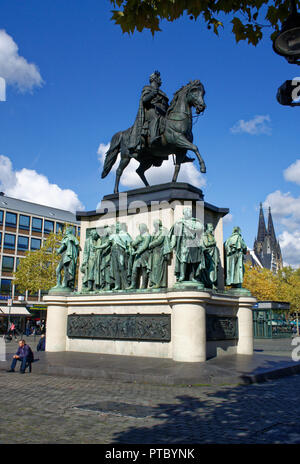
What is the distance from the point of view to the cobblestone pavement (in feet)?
19.3

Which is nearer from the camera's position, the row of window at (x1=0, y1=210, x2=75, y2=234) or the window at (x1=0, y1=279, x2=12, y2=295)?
the window at (x1=0, y1=279, x2=12, y2=295)

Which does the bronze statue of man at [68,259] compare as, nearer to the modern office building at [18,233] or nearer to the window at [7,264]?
the modern office building at [18,233]

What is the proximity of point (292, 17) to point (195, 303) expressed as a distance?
9089 millimetres

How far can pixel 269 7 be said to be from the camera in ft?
18.6

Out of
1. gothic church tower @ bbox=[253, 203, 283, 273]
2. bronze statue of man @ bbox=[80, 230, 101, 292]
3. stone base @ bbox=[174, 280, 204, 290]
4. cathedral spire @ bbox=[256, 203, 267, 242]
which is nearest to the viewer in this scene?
stone base @ bbox=[174, 280, 204, 290]

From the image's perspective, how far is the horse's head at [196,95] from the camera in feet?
53.1

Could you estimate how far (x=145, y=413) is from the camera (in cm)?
731

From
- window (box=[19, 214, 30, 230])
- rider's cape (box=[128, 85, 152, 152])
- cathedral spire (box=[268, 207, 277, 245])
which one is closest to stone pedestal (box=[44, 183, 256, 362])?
rider's cape (box=[128, 85, 152, 152])

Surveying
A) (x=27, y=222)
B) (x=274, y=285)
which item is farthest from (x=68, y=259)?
(x=27, y=222)

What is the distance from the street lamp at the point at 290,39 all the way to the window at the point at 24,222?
67176mm

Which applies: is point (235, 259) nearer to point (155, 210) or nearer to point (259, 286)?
point (155, 210)

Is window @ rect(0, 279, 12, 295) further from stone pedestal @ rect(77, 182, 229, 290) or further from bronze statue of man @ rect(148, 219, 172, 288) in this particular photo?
bronze statue of man @ rect(148, 219, 172, 288)

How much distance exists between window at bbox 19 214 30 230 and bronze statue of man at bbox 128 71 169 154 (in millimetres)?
54294

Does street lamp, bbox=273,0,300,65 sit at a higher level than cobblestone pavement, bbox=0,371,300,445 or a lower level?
higher
